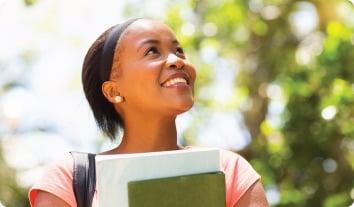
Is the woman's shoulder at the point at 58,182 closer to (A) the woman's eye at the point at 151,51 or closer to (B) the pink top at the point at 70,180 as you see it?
(B) the pink top at the point at 70,180

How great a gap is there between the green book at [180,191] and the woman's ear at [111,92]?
1.42 ft

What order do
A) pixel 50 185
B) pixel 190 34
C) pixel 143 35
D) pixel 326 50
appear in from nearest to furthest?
pixel 50 185 < pixel 143 35 < pixel 326 50 < pixel 190 34

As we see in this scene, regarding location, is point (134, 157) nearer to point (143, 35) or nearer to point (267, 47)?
point (143, 35)

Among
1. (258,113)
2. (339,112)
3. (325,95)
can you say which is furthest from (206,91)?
(339,112)

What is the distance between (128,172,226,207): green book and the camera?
5.10 ft

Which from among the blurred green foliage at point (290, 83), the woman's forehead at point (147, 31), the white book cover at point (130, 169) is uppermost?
the woman's forehead at point (147, 31)

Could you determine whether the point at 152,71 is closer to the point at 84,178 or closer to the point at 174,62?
the point at 174,62

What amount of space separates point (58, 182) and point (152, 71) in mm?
340

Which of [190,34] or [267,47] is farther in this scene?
[267,47]

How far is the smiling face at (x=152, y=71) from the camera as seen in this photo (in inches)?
72.4

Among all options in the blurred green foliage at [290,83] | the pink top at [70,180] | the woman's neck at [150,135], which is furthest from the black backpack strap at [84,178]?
the blurred green foliage at [290,83]

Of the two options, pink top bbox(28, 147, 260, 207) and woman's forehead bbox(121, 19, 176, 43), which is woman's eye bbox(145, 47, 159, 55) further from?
pink top bbox(28, 147, 260, 207)

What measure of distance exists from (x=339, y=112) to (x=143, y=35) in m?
3.39

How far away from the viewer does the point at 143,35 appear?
1.93 metres
